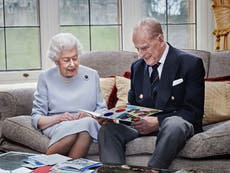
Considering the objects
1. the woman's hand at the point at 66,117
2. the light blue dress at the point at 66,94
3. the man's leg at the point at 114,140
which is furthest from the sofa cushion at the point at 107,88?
the man's leg at the point at 114,140

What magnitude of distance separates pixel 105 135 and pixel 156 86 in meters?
0.42

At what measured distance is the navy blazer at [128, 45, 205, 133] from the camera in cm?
244

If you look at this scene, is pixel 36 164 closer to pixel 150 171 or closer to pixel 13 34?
pixel 150 171

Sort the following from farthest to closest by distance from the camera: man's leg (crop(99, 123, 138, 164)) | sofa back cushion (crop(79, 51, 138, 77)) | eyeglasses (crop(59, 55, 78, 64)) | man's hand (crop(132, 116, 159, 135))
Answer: sofa back cushion (crop(79, 51, 138, 77)) → eyeglasses (crop(59, 55, 78, 64)) → man's hand (crop(132, 116, 159, 135)) → man's leg (crop(99, 123, 138, 164))

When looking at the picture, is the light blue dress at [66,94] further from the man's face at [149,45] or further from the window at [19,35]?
the window at [19,35]

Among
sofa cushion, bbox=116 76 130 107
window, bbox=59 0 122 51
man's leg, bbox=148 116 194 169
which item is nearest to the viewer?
man's leg, bbox=148 116 194 169

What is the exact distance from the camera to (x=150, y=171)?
1.82 metres

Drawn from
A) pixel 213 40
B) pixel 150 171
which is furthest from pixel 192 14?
pixel 150 171

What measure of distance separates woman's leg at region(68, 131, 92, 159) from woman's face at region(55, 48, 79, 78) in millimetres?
453

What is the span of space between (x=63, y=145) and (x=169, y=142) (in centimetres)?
64

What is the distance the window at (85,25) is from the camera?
3814 mm

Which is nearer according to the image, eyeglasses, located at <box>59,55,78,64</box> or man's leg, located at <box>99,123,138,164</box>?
man's leg, located at <box>99,123,138,164</box>

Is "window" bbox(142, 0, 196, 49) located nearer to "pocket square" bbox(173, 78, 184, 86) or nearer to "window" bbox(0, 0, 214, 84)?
"window" bbox(0, 0, 214, 84)

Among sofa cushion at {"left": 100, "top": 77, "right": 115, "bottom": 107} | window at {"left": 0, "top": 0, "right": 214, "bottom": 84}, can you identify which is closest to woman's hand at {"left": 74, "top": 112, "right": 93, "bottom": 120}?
sofa cushion at {"left": 100, "top": 77, "right": 115, "bottom": 107}
